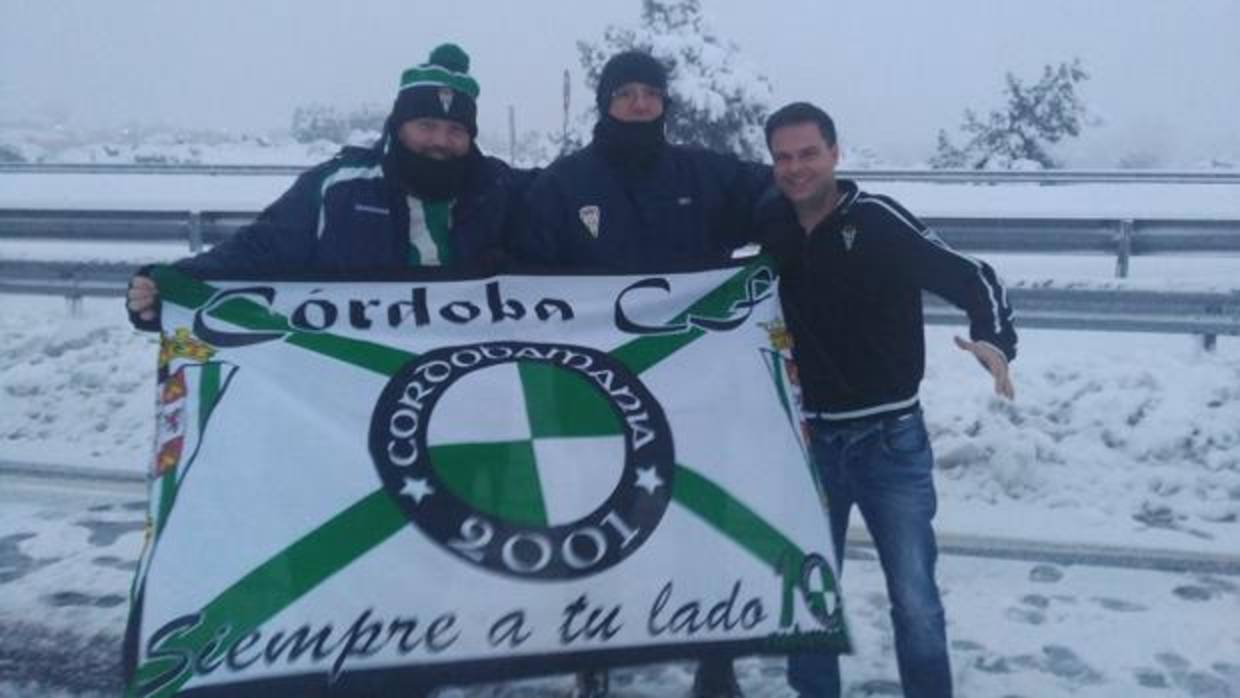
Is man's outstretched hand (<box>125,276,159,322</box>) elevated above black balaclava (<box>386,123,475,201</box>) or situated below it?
below

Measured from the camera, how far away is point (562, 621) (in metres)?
3.24

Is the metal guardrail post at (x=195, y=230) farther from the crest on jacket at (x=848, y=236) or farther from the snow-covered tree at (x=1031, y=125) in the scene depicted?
the snow-covered tree at (x=1031, y=125)

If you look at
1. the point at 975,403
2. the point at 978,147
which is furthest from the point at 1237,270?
the point at 978,147

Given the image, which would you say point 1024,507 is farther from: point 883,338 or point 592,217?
point 592,217

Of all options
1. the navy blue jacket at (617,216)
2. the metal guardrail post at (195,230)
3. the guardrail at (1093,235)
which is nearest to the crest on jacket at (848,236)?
the navy blue jacket at (617,216)

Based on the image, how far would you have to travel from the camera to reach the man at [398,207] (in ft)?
12.0

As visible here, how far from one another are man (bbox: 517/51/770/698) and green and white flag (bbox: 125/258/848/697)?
0.13 meters

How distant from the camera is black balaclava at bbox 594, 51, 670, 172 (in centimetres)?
384

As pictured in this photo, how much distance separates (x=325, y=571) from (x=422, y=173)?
1.23 meters

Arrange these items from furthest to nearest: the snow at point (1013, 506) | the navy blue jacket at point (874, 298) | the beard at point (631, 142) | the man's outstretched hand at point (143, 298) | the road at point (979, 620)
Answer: the snow at point (1013, 506)
the road at point (979, 620)
the beard at point (631, 142)
the man's outstretched hand at point (143, 298)
the navy blue jacket at point (874, 298)

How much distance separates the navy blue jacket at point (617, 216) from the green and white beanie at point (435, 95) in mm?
350

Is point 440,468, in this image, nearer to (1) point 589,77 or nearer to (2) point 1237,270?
(2) point 1237,270

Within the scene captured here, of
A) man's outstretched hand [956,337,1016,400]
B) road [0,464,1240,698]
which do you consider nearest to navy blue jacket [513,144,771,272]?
man's outstretched hand [956,337,1016,400]

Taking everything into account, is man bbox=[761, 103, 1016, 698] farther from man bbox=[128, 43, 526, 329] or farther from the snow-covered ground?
man bbox=[128, 43, 526, 329]
